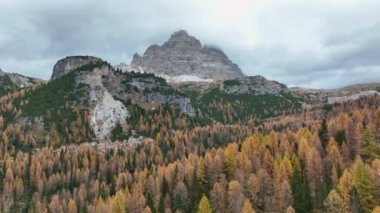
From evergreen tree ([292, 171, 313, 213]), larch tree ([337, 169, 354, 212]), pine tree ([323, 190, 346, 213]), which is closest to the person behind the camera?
pine tree ([323, 190, 346, 213])

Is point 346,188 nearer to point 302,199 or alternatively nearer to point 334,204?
point 334,204

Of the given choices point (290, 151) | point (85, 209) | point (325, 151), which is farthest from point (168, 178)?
point (325, 151)

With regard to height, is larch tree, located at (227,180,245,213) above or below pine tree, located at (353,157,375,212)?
below

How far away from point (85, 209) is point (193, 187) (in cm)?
4265

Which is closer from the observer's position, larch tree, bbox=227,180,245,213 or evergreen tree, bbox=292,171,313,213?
evergreen tree, bbox=292,171,313,213

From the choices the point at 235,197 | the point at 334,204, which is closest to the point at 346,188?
the point at 334,204

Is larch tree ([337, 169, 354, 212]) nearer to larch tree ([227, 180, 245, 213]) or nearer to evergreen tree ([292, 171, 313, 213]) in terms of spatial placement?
evergreen tree ([292, 171, 313, 213])

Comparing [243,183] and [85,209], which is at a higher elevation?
[243,183]

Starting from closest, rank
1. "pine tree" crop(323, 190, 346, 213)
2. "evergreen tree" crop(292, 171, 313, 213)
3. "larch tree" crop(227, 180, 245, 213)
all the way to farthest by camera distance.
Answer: "pine tree" crop(323, 190, 346, 213), "evergreen tree" crop(292, 171, 313, 213), "larch tree" crop(227, 180, 245, 213)

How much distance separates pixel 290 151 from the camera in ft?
595

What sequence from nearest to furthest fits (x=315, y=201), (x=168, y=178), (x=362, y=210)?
(x=362, y=210), (x=315, y=201), (x=168, y=178)

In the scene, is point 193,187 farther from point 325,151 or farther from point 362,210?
point 362,210

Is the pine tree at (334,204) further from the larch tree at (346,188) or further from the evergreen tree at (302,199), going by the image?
the evergreen tree at (302,199)

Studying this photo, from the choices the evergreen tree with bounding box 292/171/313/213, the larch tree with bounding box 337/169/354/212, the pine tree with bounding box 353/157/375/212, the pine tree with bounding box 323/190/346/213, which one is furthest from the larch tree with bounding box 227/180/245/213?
the pine tree with bounding box 353/157/375/212
